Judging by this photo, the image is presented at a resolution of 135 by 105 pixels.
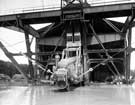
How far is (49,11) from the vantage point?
2573 cm

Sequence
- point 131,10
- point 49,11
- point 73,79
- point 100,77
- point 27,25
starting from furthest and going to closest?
point 100,77 → point 27,25 → point 49,11 → point 131,10 → point 73,79

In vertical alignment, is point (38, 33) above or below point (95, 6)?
below

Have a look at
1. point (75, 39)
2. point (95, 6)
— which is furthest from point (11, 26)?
point (95, 6)

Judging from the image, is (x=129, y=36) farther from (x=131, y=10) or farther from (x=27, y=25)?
(x=27, y=25)

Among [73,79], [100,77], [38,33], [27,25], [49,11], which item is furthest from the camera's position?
[100,77]

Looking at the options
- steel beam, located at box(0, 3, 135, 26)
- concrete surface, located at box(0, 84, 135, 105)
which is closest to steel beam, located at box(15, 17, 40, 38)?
steel beam, located at box(0, 3, 135, 26)

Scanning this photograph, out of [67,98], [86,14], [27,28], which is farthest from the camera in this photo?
[27,28]

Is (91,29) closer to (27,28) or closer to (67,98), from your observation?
(27,28)

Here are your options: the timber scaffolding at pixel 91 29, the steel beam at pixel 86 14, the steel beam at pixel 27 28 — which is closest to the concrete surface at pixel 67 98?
the timber scaffolding at pixel 91 29

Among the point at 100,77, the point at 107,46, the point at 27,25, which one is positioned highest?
the point at 27,25

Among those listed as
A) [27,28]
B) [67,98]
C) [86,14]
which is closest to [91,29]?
[86,14]

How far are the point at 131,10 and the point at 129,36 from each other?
422cm

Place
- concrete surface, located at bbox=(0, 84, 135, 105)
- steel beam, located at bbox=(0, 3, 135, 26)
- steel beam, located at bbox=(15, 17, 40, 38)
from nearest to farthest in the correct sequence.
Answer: concrete surface, located at bbox=(0, 84, 135, 105) < steel beam, located at bbox=(0, 3, 135, 26) < steel beam, located at bbox=(15, 17, 40, 38)

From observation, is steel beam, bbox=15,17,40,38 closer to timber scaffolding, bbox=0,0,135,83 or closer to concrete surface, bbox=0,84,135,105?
timber scaffolding, bbox=0,0,135,83
